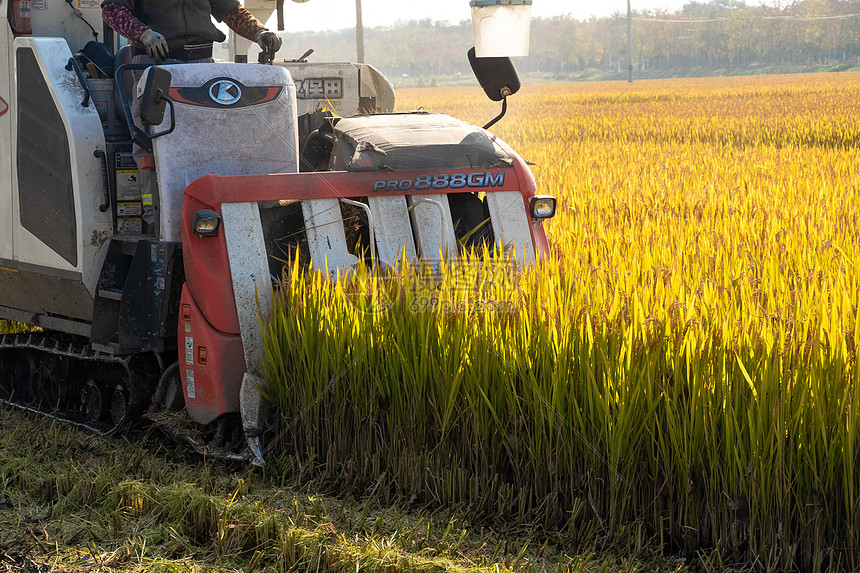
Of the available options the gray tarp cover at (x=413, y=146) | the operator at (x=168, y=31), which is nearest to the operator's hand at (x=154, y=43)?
the operator at (x=168, y=31)

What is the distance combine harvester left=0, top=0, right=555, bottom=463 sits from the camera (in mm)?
4188

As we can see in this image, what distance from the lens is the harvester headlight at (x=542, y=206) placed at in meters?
4.75

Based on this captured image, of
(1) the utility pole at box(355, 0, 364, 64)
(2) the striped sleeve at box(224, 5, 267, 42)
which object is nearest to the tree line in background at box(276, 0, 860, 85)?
(1) the utility pole at box(355, 0, 364, 64)

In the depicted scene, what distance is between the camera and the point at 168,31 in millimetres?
5059

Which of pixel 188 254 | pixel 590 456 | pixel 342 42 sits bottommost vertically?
pixel 590 456

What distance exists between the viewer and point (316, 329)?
159 inches

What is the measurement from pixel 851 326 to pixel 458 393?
4.63 feet

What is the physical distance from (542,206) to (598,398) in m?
1.63

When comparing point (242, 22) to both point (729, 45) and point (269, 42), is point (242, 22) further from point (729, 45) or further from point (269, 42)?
point (729, 45)

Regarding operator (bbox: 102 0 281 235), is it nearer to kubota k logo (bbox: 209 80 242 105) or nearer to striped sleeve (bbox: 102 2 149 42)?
Answer: striped sleeve (bbox: 102 2 149 42)

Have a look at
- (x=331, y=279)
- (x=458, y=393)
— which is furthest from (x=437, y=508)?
(x=331, y=279)

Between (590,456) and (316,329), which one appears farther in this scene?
(316,329)

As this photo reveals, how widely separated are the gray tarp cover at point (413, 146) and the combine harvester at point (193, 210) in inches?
0.4

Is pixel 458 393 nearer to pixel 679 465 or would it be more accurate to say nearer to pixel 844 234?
pixel 679 465
